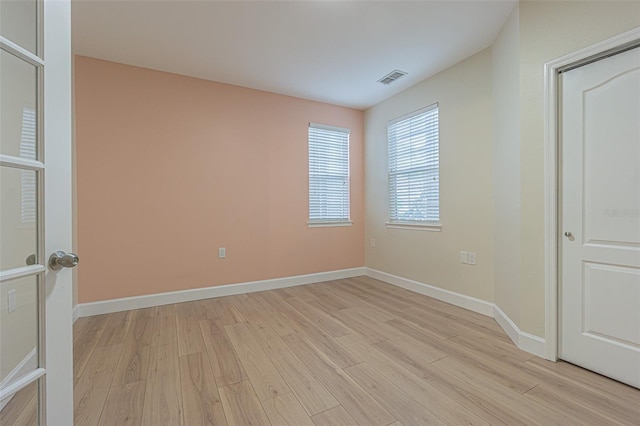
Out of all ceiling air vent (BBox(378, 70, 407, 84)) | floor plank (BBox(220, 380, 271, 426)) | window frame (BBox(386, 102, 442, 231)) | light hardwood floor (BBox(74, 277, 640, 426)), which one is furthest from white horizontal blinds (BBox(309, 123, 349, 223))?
floor plank (BBox(220, 380, 271, 426))

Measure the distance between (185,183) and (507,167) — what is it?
11.0ft

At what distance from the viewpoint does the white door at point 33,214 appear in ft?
2.67

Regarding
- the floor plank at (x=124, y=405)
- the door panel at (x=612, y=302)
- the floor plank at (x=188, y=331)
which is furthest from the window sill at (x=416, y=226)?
the floor plank at (x=124, y=405)

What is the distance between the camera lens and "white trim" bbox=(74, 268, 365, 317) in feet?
9.52

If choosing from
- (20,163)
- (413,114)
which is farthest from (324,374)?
(413,114)

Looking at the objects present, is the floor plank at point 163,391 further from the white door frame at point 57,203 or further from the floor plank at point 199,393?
the white door frame at point 57,203

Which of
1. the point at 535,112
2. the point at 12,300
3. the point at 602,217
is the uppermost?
the point at 535,112

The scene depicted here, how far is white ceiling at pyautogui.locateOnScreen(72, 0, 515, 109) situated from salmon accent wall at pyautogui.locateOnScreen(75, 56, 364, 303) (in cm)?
35

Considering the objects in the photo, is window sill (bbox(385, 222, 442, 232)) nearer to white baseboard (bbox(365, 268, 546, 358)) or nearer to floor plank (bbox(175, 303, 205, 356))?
white baseboard (bbox(365, 268, 546, 358))

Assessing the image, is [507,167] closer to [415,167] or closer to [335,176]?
[415,167]

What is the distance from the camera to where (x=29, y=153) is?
33.3 inches

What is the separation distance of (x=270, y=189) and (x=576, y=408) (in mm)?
3376

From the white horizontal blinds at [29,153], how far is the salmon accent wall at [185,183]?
247cm

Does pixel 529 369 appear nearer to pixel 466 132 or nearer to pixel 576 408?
pixel 576 408
